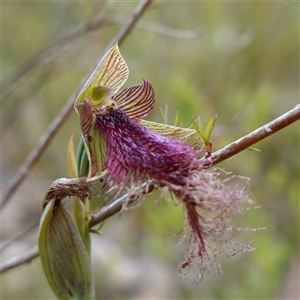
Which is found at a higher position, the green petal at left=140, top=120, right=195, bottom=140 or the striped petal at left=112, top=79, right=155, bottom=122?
the striped petal at left=112, top=79, right=155, bottom=122

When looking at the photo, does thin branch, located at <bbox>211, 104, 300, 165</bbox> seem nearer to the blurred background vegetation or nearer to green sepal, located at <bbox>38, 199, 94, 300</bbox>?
green sepal, located at <bbox>38, 199, 94, 300</bbox>

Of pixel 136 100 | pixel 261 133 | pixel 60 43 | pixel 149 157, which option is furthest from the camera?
pixel 60 43

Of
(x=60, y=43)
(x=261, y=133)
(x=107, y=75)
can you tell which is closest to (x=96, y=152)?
(x=107, y=75)

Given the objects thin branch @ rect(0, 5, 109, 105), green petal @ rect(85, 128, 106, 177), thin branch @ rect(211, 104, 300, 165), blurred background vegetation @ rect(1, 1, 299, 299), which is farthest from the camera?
blurred background vegetation @ rect(1, 1, 299, 299)

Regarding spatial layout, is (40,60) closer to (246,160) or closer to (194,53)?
(246,160)

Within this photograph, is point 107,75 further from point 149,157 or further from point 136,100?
point 149,157

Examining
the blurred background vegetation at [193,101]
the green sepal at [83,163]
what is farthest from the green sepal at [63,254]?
the blurred background vegetation at [193,101]

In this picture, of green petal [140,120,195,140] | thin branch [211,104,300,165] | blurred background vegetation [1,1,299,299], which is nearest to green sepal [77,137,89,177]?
green petal [140,120,195,140]
